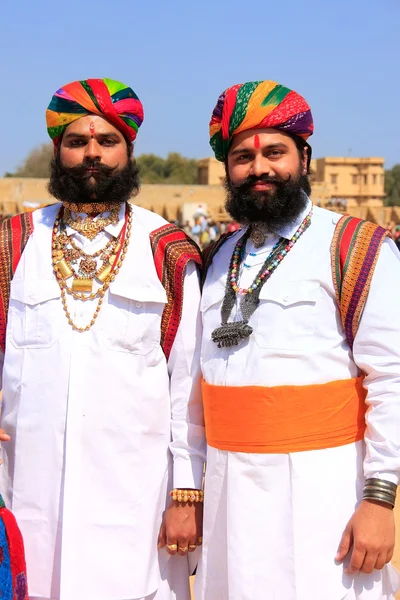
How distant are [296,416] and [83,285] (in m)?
0.94

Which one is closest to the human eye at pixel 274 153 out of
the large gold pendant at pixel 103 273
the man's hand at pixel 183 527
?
the large gold pendant at pixel 103 273

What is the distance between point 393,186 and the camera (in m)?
59.8

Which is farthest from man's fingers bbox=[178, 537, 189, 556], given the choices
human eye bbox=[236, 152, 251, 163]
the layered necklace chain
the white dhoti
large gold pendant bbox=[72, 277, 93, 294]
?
human eye bbox=[236, 152, 251, 163]

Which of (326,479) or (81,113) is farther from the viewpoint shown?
(81,113)

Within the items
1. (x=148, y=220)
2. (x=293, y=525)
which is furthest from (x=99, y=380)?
(x=293, y=525)

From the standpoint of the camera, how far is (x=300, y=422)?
258cm

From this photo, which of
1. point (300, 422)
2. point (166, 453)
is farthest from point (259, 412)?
point (166, 453)

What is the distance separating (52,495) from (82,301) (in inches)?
27.7

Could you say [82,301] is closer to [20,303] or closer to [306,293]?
[20,303]

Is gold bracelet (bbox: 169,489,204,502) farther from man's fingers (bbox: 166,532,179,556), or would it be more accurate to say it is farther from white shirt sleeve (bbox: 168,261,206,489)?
man's fingers (bbox: 166,532,179,556)

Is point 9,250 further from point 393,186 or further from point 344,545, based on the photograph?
point 393,186

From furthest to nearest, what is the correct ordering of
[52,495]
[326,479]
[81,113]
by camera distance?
[81,113], [52,495], [326,479]

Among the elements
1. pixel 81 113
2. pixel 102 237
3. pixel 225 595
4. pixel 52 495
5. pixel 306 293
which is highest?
pixel 81 113

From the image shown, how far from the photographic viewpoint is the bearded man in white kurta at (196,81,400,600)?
8.27 ft
